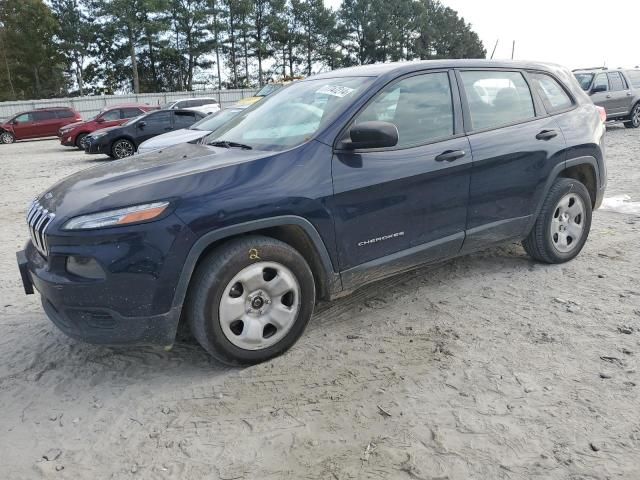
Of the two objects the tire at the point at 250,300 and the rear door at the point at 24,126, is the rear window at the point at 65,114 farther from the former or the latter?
the tire at the point at 250,300

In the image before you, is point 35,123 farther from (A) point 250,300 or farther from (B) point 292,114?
(A) point 250,300

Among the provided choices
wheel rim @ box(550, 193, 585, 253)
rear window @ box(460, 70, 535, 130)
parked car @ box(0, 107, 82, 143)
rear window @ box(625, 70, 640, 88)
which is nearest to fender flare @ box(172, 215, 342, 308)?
rear window @ box(460, 70, 535, 130)

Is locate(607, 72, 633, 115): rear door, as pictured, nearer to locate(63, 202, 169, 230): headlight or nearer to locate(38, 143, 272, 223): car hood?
locate(38, 143, 272, 223): car hood

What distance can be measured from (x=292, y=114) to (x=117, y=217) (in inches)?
57.9

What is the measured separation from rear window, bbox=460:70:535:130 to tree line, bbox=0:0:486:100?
5169 centimetres

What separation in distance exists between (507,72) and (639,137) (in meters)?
11.7

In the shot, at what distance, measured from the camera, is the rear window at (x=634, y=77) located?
15891 millimetres

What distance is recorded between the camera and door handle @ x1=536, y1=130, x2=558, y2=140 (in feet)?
13.6

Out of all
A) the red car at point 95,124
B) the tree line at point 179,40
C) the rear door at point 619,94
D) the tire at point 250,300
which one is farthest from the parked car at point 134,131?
the tree line at point 179,40

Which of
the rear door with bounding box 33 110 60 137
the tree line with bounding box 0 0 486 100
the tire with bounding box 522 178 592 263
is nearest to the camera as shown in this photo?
the tire with bounding box 522 178 592 263

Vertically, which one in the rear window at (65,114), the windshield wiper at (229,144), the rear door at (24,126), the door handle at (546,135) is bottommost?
the rear door at (24,126)

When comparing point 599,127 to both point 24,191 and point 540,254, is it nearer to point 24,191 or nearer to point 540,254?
point 540,254

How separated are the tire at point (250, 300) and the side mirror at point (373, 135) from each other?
0.76 meters

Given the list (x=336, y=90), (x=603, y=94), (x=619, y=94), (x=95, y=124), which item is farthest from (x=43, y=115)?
(x=336, y=90)
